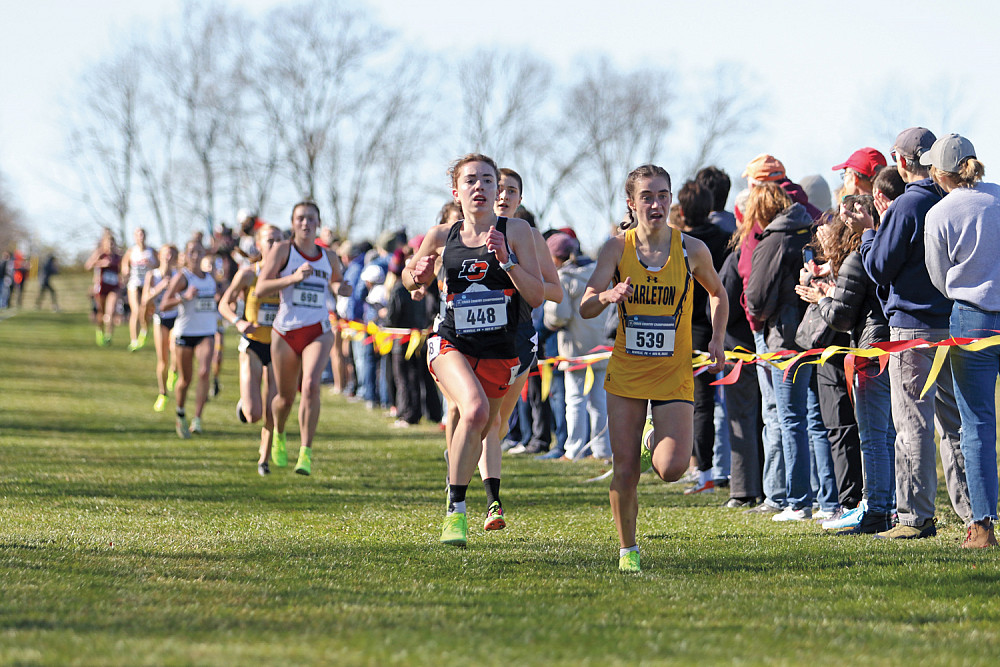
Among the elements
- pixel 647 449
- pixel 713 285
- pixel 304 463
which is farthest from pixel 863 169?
pixel 304 463

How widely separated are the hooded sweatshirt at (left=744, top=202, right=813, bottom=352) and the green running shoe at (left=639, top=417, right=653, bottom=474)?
2.41 meters

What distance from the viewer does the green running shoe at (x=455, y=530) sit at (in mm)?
6715

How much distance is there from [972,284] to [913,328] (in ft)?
1.55

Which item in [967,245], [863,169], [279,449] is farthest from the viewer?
[279,449]

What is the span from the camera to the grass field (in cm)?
427

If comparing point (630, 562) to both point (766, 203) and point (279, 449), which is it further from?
point (279, 449)

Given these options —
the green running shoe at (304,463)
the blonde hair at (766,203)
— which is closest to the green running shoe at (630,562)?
the blonde hair at (766,203)

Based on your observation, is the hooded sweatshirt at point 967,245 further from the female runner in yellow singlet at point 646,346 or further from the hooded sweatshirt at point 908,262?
the female runner in yellow singlet at point 646,346

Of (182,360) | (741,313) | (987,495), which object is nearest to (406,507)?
(741,313)

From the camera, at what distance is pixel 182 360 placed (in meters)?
14.1

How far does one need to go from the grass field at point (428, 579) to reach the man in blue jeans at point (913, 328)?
32 centimetres

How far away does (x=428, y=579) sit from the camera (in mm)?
5738

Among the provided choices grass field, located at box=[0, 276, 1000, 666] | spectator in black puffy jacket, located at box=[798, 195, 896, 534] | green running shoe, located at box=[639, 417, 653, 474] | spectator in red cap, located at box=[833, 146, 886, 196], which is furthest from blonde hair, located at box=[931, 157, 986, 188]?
green running shoe, located at box=[639, 417, 653, 474]

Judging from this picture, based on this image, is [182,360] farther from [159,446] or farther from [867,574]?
[867,574]
